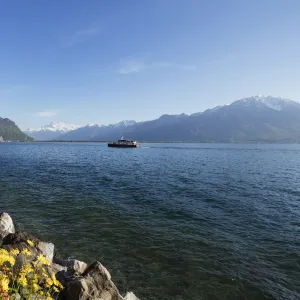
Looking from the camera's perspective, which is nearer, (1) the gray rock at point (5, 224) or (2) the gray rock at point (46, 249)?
(2) the gray rock at point (46, 249)

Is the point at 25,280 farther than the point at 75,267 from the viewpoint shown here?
No

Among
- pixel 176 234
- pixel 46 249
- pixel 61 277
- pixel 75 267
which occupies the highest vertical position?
pixel 61 277

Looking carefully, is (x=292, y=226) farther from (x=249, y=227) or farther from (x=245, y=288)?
(x=245, y=288)

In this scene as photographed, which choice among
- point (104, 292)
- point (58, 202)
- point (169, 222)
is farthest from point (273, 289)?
point (58, 202)

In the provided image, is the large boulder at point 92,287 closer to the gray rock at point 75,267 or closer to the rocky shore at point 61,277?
the rocky shore at point 61,277

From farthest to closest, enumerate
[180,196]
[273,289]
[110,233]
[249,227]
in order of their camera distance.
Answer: [180,196], [249,227], [110,233], [273,289]

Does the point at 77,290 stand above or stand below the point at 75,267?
above

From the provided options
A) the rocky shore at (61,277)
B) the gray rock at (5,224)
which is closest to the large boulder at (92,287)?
the rocky shore at (61,277)

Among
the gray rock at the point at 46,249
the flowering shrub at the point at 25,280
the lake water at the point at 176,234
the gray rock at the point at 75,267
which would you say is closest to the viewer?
the flowering shrub at the point at 25,280

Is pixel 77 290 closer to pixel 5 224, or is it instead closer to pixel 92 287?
pixel 92 287

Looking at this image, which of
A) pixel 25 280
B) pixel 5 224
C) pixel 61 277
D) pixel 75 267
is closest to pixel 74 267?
pixel 75 267

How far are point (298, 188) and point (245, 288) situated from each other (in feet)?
128

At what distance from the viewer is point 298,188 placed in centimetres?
4766

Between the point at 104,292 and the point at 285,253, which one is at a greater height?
the point at 104,292
